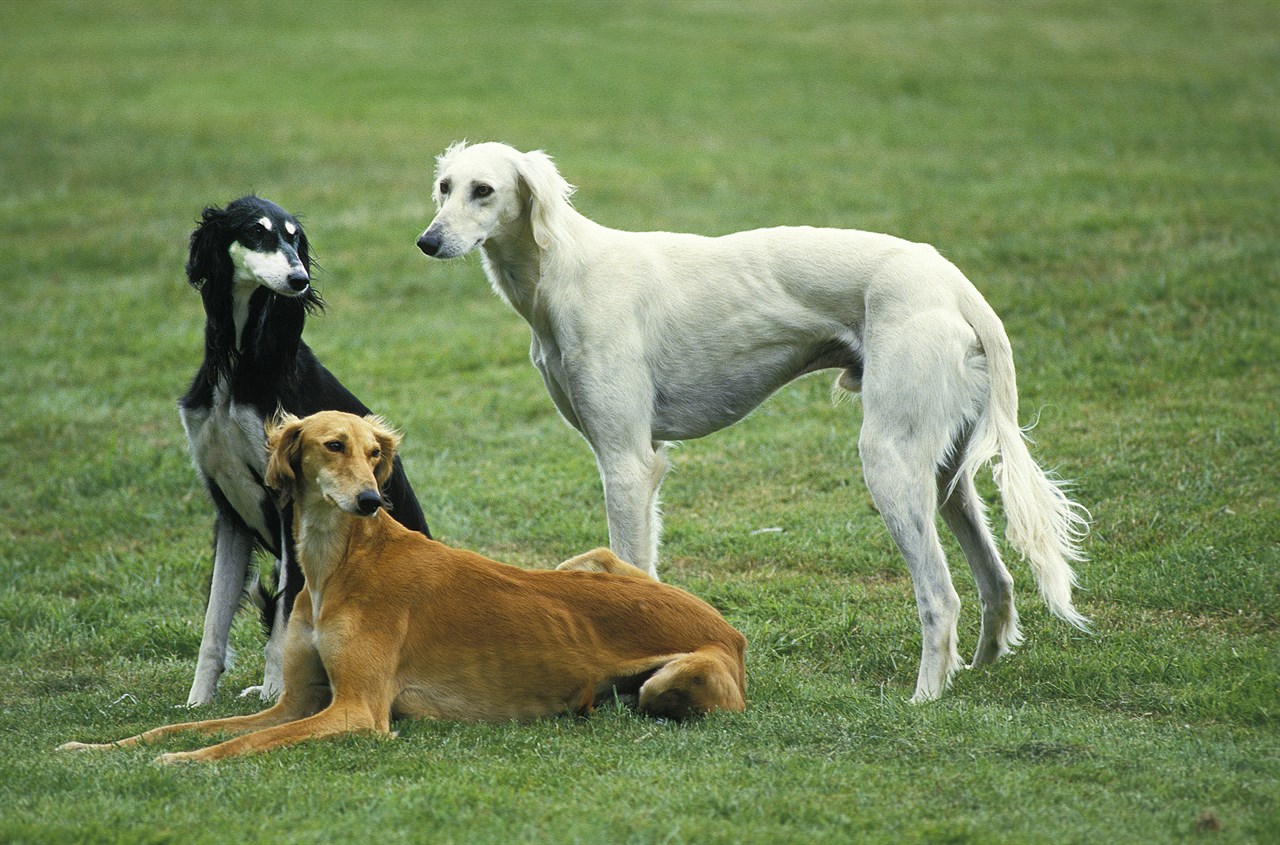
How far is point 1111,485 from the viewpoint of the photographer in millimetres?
8797

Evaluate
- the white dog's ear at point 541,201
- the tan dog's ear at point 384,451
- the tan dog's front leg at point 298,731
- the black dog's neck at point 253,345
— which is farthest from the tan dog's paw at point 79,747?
the white dog's ear at point 541,201

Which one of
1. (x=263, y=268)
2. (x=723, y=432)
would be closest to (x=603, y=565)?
(x=263, y=268)

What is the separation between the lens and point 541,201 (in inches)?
260

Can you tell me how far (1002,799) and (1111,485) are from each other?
4.67 metres

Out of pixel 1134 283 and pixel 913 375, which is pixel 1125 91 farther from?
pixel 913 375

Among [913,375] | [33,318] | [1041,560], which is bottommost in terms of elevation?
[33,318]

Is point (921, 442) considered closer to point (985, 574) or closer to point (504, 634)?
point (985, 574)

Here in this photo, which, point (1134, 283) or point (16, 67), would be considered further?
point (16, 67)

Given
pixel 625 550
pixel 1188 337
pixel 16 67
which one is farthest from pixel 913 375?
pixel 16 67

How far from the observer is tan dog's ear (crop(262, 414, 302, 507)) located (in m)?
5.52

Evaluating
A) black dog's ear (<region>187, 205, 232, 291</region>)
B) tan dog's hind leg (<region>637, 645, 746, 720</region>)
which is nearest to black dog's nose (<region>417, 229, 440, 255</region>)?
black dog's ear (<region>187, 205, 232, 291</region>)

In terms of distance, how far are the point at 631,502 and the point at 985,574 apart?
5.39 feet

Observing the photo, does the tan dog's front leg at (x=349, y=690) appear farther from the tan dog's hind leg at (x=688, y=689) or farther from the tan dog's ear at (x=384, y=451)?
the tan dog's hind leg at (x=688, y=689)

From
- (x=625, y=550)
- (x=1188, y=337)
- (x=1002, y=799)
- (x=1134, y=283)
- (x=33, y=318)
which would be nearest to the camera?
(x=1002, y=799)
